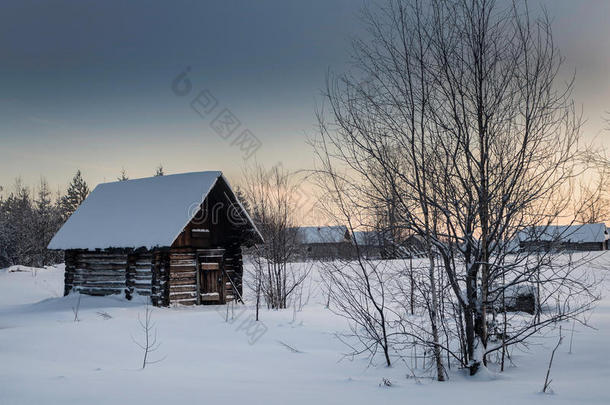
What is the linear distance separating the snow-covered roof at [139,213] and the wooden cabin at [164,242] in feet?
0.14

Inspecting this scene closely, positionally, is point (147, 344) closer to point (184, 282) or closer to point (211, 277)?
point (184, 282)

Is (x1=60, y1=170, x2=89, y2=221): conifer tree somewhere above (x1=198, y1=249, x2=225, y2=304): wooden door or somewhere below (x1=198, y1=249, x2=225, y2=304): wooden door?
above

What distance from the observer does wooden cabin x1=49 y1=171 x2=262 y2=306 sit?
59.6 ft

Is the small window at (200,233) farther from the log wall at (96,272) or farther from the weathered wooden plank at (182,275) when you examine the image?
the log wall at (96,272)

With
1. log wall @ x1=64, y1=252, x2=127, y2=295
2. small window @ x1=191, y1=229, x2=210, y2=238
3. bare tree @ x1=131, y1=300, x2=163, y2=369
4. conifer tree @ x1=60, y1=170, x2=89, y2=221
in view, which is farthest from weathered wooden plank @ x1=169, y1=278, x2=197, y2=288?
conifer tree @ x1=60, y1=170, x2=89, y2=221

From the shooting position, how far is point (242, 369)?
8.52 meters

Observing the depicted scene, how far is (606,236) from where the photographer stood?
67.1m

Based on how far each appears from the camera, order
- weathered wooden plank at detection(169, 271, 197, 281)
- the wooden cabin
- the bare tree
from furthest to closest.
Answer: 1. weathered wooden plank at detection(169, 271, 197, 281)
2. the wooden cabin
3. the bare tree

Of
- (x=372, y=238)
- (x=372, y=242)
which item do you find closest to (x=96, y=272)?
(x=372, y=242)

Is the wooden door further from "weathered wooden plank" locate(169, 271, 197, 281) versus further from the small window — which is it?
the small window

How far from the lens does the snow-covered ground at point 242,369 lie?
5984mm

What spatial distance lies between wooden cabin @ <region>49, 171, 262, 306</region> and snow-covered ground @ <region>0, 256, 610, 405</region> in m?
3.24

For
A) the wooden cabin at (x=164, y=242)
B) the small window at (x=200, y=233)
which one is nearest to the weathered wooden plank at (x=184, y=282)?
the wooden cabin at (x=164, y=242)

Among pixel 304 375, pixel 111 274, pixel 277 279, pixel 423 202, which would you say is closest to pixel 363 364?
pixel 304 375
